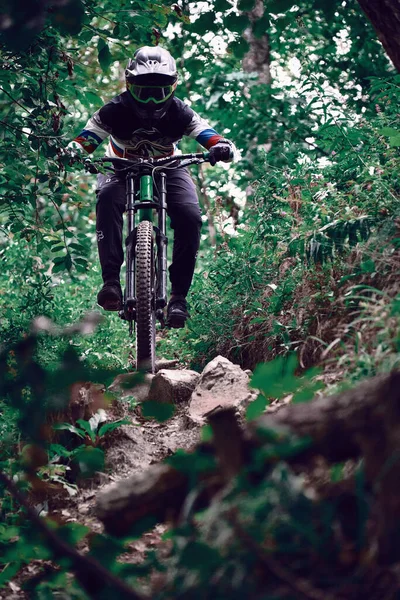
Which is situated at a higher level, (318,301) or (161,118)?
(161,118)

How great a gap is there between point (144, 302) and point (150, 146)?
125 cm

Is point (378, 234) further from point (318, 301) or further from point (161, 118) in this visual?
point (161, 118)

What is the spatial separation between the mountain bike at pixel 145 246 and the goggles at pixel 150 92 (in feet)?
1.29

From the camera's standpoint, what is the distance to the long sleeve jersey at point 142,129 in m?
5.40

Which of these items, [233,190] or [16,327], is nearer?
[16,327]

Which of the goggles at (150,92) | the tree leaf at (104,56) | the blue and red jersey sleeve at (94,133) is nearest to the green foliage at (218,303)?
the tree leaf at (104,56)

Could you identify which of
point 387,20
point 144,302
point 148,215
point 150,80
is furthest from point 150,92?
point 387,20

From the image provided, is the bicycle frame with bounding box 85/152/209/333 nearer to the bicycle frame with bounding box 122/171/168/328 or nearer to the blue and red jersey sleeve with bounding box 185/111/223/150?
the bicycle frame with bounding box 122/171/168/328

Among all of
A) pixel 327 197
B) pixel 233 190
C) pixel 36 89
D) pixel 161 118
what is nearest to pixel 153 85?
pixel 161 118

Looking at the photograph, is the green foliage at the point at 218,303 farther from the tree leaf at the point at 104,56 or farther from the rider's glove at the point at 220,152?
the rider's glove at the point at 220,152

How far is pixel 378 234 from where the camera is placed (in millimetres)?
4000

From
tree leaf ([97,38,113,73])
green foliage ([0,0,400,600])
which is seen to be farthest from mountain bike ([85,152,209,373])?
tree leaf ([97,38,113,73])

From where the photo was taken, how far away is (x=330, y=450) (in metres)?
1.67

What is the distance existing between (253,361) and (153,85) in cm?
196
